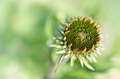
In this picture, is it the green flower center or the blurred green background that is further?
the blurred green background

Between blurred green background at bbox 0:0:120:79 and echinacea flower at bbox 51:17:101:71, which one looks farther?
blurred green background at bbox 0:0:120:79

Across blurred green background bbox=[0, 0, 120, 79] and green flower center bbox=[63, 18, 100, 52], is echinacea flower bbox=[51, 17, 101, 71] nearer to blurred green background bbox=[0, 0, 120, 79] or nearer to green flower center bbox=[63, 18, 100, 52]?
green flower center bbox=[63, 18, 100, 52]

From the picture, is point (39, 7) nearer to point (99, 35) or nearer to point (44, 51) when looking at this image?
point (44, 51)

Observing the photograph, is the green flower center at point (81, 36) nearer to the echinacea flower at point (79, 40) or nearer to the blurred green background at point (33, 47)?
the echinacea flower at point (79, 40)

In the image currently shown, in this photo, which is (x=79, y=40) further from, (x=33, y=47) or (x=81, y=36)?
(x=33, y=47)

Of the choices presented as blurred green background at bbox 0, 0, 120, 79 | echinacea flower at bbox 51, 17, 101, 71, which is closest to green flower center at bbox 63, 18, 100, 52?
echinacea flower at bbox 51, 17, 101, 71

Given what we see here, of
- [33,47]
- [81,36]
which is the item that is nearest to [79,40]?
[81,36]

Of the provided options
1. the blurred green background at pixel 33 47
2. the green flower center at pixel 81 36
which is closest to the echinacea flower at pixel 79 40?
the green flower center at pixel 81 36

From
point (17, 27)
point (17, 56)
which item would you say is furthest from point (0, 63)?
point (17, 27)
